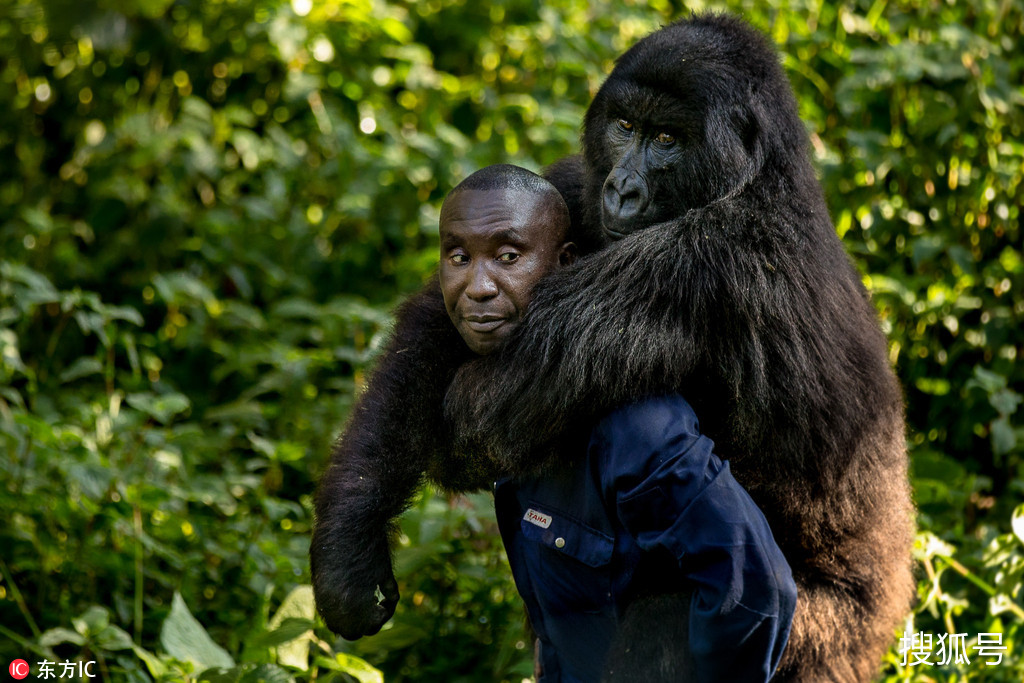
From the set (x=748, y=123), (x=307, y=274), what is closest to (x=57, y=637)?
(x=748, y=123)

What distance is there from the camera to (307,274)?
5555 millimetres

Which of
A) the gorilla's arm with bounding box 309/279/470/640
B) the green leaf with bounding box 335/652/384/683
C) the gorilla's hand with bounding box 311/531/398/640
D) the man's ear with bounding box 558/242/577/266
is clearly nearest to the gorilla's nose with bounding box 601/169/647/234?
the man's ear with bounding box 558/242/577/266

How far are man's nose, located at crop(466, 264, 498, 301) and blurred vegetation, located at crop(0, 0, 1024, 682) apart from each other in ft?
2.88

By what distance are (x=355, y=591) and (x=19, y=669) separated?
128 cm

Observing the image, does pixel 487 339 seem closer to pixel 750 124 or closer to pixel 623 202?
pixel 623 202

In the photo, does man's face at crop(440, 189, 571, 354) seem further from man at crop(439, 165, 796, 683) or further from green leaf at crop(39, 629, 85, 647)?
green leaf at crop(39, 629, 85, 647)

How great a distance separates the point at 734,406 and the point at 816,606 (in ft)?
1.72

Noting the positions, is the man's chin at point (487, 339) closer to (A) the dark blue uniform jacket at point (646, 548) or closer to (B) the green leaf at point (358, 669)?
(A) the dark blue uniform jacket at point (646, 548)

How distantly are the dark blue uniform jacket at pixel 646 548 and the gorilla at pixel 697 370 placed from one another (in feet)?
0.24

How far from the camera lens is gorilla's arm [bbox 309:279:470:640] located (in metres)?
2.70

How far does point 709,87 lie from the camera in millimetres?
2750

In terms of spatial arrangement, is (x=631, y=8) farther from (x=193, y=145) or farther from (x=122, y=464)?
(x=122, y=464)

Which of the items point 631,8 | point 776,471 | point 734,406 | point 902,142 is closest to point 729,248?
point 734,406
